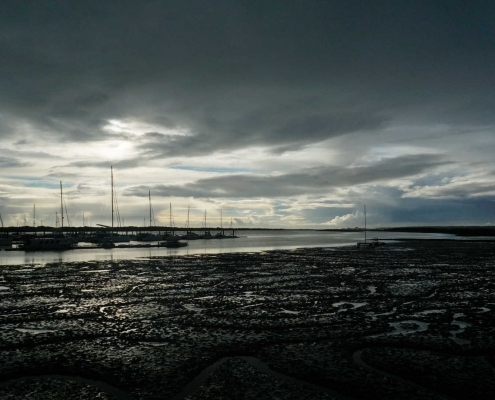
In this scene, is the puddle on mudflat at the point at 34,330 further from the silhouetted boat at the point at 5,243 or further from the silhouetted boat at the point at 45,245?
the silhouetted boat at the point at 5,243

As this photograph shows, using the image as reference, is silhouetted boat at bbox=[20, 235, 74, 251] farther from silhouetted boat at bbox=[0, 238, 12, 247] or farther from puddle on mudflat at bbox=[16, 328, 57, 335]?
puddle on mudflat at bbox=[16, 328, 57, 335]

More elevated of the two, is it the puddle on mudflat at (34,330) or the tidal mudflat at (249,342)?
the puddle on mudflat at (34,330)

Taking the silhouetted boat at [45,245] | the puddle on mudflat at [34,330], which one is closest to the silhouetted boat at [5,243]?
the silhouetted boat at [45,245]

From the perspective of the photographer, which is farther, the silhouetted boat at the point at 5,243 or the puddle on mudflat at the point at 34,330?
the silhouetted boat at the point at 5,243

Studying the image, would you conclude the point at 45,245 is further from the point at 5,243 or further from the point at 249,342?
the point at 249,342

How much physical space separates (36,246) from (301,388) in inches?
3114

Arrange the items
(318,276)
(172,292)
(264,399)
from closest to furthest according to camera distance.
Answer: (264,399)
(172,292)
(318,276)

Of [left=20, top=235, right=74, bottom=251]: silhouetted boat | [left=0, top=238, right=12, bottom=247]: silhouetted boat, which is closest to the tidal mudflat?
[left=20, top=235, right=74, bottom=251]: silhouetted boat

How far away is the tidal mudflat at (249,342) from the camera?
941 centimetres

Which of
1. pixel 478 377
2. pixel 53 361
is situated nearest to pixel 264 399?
pixel 478 377

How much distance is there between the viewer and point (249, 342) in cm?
1295

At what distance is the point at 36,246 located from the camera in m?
76.8

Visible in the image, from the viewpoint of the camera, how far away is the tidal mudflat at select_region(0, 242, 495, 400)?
9.41 metres

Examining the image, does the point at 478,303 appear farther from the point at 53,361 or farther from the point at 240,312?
the point at 53,361
